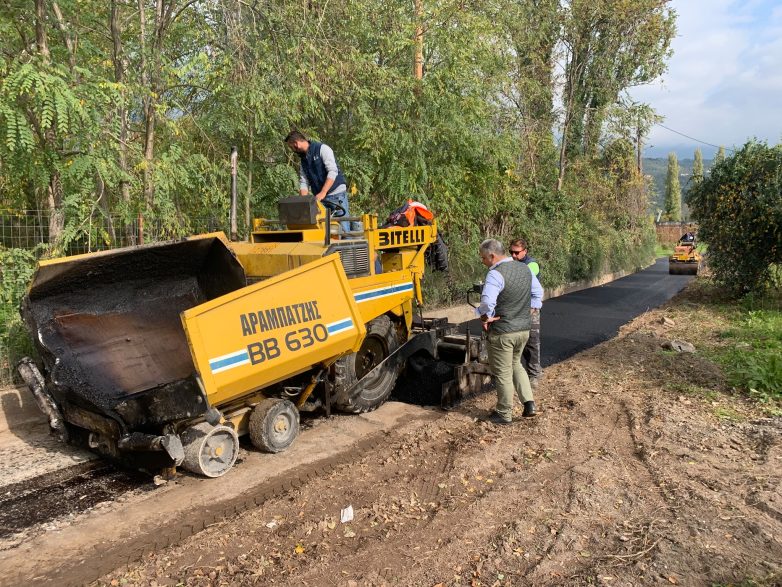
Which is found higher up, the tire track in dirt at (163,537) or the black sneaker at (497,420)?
the tire track in dirt at (163,537)

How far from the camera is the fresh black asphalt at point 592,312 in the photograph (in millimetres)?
9633

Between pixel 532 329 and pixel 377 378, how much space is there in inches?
72.1

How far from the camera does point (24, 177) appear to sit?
6.04m

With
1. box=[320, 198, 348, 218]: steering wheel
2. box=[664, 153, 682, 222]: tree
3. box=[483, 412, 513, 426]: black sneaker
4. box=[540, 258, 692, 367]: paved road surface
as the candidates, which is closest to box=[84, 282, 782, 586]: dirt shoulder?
box=[483, 412, 513, 426]: black sneaker

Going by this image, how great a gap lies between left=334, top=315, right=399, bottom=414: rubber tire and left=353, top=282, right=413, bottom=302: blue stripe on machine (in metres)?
0.26

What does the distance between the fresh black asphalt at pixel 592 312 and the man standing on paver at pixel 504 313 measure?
291cm

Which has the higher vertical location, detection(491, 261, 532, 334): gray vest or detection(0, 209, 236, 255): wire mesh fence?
detection(0, 209, 236, 255): wire mesh fence

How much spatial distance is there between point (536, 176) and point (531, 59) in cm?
487

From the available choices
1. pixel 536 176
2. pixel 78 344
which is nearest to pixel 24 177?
pixel 78 344

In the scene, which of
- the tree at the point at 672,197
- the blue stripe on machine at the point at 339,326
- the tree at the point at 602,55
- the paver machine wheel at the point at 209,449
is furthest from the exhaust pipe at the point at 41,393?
the tree at the point at 672,197

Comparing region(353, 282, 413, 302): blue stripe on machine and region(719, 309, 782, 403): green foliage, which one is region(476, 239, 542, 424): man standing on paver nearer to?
region(353, 282, 413, 302): blue stripe on machine

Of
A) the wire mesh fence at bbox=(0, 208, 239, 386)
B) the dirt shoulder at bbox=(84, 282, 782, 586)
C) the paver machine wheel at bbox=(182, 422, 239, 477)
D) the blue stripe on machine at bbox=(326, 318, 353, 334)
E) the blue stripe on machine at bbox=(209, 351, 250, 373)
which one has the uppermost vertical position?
the wire mesh fence at bbox=(0, 208, 239, 386)

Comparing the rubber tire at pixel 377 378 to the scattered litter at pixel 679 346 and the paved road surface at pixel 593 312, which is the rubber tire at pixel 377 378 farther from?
the scattered litter at pixel 679 346

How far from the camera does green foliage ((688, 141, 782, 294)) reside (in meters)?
11.6
